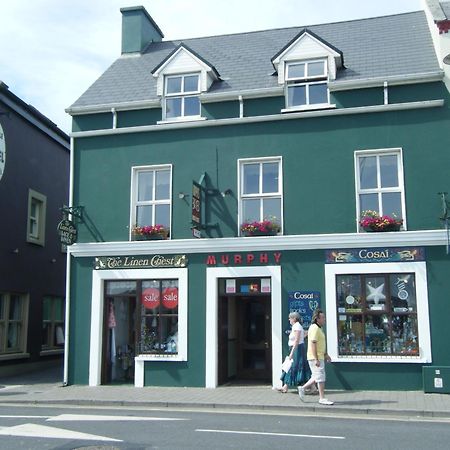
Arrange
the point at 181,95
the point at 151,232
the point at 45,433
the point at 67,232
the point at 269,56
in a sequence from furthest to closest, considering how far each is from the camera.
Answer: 1. the point at 269,56
2. the point at 181,95
3. the point at 67,232
4. the point at 151,232
5. the point at 45,433

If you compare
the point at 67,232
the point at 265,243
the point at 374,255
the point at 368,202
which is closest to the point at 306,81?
the point at 368,202


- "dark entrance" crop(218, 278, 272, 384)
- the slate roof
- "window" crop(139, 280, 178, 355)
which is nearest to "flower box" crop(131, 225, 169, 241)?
"window" crop(139, 280, 178, 355)

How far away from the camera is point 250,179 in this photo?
51.2 feet

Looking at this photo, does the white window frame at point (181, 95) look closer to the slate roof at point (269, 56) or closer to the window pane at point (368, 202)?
the slate roof at point (269, 56)

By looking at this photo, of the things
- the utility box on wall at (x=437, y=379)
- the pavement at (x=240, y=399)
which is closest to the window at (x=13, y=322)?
the pavement at (x=240, y=399)

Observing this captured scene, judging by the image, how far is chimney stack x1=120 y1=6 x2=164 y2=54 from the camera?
64.3 ft

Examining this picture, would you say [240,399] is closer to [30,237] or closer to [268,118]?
[268,118]

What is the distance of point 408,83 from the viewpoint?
1477cm

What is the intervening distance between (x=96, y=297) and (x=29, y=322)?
6077mm

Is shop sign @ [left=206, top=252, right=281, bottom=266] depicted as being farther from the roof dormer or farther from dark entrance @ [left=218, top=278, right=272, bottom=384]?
the roof dormer

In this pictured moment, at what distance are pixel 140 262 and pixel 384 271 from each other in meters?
6.07

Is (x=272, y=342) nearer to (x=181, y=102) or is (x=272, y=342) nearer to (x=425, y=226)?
(x=425, y=226)

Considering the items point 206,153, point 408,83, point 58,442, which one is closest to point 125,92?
point 206,153

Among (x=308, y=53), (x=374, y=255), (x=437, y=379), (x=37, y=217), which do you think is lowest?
(x=437, y=379)
